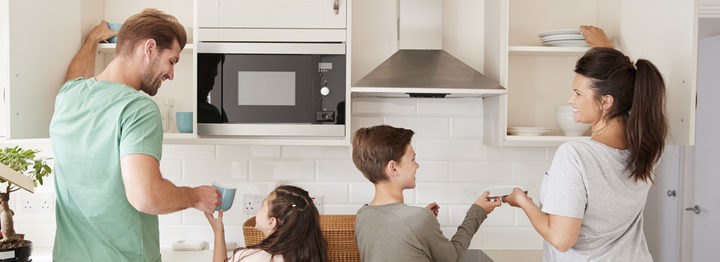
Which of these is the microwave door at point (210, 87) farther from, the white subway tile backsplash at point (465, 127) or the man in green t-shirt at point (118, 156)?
the white subway tile backsplash at point (465, 127)

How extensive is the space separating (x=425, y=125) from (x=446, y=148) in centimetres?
14

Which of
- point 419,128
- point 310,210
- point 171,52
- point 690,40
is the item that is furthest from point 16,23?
point 690,40

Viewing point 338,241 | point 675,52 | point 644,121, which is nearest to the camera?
point 644,121

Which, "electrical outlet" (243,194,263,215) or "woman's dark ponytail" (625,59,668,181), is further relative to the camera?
"electrical outlet" (243,194,263,215)

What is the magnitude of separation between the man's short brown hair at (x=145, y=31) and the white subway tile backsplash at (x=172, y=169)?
99 cm

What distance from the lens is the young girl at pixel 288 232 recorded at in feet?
4.72

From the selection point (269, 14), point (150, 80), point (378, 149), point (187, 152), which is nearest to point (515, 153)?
point (378, 149)

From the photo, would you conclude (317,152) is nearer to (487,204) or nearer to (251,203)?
(251,203)

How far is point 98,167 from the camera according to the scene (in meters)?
1.35

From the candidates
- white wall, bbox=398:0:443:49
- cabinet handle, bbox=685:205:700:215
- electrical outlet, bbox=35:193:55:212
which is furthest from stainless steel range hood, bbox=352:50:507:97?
cabinet handle, bbox=685:205:700:215

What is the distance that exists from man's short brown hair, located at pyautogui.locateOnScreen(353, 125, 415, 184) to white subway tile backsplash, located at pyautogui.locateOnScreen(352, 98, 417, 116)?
67 cm

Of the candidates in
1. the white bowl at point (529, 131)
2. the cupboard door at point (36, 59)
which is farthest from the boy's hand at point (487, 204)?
the cupboard door at point (36, 59)

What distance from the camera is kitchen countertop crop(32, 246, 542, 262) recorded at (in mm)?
2119

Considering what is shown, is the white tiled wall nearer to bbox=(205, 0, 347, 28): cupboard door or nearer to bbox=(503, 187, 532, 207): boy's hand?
→ bbox=(205, 0, 347, 28): cupboard door
